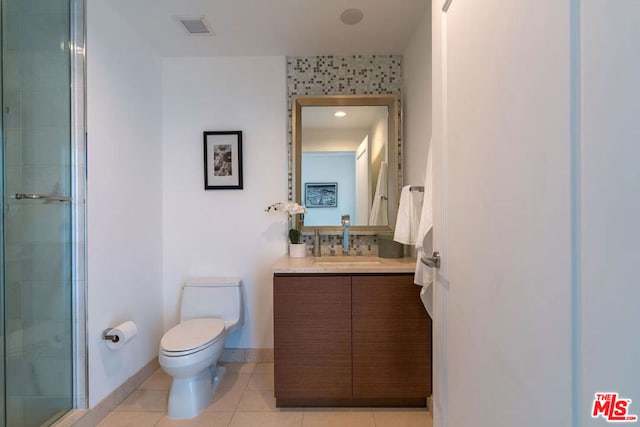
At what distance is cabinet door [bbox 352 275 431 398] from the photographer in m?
→ 1.75

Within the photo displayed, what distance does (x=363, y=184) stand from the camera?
237cm

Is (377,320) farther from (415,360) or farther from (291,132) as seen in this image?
(291,132)

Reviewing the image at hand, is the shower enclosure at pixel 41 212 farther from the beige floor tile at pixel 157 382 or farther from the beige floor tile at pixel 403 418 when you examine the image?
the beige floor tile at pixel 403 418

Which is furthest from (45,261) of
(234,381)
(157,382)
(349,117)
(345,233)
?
(349,117)

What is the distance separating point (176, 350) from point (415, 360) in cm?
137

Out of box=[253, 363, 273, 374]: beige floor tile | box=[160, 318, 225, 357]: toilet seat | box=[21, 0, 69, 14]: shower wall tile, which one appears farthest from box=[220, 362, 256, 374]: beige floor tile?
box=[21, 0, 69, 14]: shower wall tile

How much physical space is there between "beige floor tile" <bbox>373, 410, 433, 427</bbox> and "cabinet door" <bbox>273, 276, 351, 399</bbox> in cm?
23

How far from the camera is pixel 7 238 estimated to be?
4.60 ft

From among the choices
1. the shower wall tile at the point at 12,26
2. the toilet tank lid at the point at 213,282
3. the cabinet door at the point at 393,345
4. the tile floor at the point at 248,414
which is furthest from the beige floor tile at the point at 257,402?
the shower wall tile at the point at 12,26

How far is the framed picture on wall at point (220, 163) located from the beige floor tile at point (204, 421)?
155 centimetres

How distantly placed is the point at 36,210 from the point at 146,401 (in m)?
1.32

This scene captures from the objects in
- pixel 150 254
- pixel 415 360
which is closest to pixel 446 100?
pixel 415 360

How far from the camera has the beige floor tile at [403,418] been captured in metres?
1.68

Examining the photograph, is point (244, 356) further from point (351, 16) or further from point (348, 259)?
point (351, 16)
